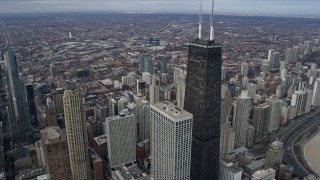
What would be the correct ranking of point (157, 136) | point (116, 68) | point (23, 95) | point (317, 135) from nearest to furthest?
point (157, 136) < point (23, 95) < point (317, 135) < point (116, 68)

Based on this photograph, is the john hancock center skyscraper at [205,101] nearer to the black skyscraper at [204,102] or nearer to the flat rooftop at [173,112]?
the black skyscraper at [204,102]

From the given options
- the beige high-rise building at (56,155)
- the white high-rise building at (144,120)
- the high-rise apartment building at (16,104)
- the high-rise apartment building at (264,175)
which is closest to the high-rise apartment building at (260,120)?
the high-rise apartment building at (264,175)

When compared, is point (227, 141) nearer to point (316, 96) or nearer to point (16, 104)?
point (16, 104)

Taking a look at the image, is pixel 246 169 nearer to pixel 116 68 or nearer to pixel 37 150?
pixel 37 150

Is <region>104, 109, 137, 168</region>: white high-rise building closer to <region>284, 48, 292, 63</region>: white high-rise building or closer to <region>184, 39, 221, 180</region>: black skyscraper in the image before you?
<region>184, 39, 221, 180</region>: black skyscraper

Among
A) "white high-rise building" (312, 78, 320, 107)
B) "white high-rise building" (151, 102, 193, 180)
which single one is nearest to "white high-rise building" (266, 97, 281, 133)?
"white high-rise building" (312, 78, 320, 107)

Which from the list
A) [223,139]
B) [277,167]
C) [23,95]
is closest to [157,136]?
[223,139]
